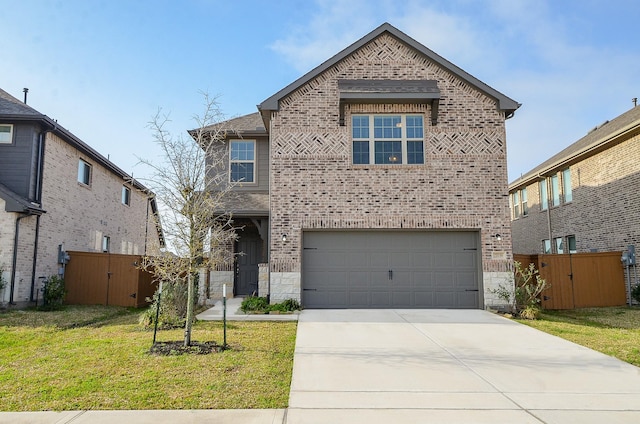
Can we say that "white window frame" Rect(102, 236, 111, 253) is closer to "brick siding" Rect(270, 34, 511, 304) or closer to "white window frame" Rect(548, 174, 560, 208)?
"brick siding" Rect(270, 34, 511, 304)

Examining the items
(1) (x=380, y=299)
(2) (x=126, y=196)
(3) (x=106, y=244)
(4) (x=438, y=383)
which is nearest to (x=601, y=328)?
(1) (x=380, y=299)

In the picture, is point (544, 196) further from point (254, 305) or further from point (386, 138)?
point (254, 305)

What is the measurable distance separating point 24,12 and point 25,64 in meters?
2.30

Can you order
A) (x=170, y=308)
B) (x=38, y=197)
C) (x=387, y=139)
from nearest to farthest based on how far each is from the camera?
(x=170, y=308), (x=387, y=139), (x=38, y=197)

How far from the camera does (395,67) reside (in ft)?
45.2

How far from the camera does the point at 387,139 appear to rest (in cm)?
1351

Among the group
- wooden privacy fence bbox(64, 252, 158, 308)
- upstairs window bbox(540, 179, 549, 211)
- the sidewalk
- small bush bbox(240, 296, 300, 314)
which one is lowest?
the sidewalk

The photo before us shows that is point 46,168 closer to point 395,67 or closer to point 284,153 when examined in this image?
point 284,153

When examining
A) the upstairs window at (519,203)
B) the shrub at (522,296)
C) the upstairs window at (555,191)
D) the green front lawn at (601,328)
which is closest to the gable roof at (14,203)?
the shrub at (522,296)

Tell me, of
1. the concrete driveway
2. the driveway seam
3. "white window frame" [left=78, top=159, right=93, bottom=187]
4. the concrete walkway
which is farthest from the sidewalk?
"white window frame" [left=78, top=159, right=93, bottom=187]

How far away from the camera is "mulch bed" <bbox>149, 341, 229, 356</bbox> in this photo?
7.27 m

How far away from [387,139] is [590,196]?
9456mm

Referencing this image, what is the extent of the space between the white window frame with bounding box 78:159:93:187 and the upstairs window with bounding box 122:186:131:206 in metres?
3.80

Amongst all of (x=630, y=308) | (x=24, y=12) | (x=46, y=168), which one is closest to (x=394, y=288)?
(x=630, y=308)
